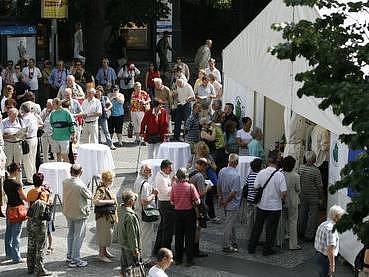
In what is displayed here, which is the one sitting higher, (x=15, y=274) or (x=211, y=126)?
(x=211, y=126)

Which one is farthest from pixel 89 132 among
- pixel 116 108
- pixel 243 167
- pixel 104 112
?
pixel 243 167

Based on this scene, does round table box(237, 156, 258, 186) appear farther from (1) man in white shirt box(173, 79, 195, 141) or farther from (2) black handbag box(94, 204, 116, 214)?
(1) man in white shirt box(173, 79, 195, 141)

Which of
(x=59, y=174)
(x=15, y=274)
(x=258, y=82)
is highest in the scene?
(x=258, y=82)

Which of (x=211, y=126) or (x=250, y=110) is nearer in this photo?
(x=211, y=126)

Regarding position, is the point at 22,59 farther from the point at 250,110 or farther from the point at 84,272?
the point at 84,272

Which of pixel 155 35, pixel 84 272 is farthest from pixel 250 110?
pixel 155 35

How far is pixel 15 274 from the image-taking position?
523 inches

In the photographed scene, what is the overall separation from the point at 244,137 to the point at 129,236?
5.83 m

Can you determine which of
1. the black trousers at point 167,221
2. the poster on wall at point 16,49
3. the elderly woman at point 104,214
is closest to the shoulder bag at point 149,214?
the black trousers at point 167,221

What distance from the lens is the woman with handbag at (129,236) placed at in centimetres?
1235

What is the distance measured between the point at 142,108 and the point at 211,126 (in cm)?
462

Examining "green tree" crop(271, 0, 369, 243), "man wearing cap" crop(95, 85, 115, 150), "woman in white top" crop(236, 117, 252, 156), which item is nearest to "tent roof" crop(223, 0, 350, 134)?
"woman in white top" crop(236, 117, 252, 156)

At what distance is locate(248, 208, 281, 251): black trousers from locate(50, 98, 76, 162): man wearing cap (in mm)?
5426

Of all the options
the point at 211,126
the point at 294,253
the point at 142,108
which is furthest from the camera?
the point at 142,108
